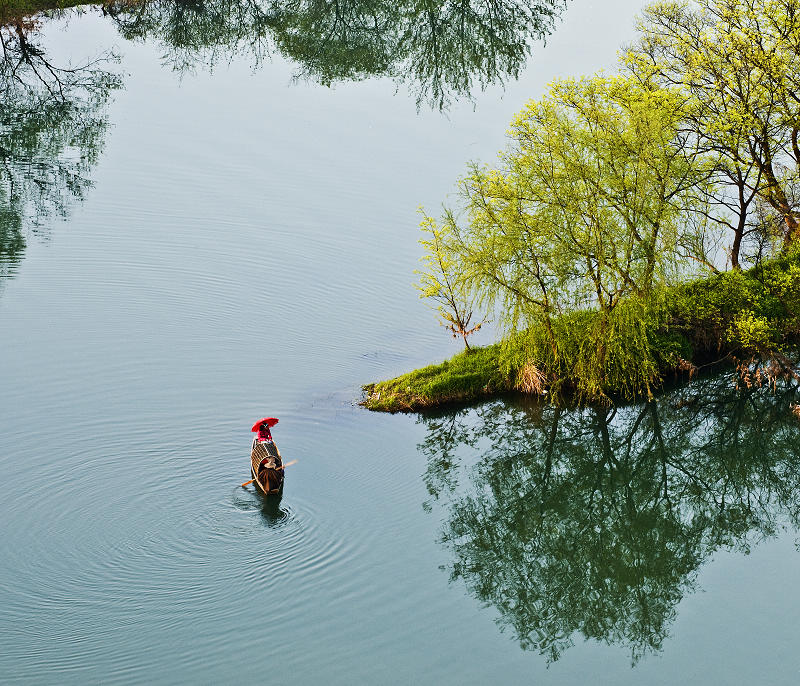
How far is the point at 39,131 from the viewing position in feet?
148

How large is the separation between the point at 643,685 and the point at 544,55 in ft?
140

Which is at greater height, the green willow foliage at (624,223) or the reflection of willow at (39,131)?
the reflection of willow at (39,131)

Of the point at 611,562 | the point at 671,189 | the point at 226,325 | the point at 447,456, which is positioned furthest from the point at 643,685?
the point at 226,325

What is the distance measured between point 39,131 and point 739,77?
30.0 meters

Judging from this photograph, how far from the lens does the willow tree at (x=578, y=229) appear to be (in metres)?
28.4

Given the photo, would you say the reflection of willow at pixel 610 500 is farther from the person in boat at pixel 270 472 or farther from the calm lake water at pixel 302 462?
the person in boat at pixel 270 472

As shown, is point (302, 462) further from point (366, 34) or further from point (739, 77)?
point (366, 34)

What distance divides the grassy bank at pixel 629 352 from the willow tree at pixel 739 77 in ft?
11.6

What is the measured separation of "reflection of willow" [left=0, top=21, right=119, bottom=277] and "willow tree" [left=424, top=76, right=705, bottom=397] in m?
17.5

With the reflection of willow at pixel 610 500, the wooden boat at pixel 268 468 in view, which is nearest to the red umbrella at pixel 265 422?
the wooden boat at pixel 268 468

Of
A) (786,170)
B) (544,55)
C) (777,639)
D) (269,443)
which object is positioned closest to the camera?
(777,639)

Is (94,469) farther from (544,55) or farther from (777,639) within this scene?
(544,55)

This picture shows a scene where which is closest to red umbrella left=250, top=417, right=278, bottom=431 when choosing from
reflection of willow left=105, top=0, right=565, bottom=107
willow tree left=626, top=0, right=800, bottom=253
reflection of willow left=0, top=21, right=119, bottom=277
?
reflection of willow left=0, top=21, right=119, bottom=277

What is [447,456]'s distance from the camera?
1075 inches
